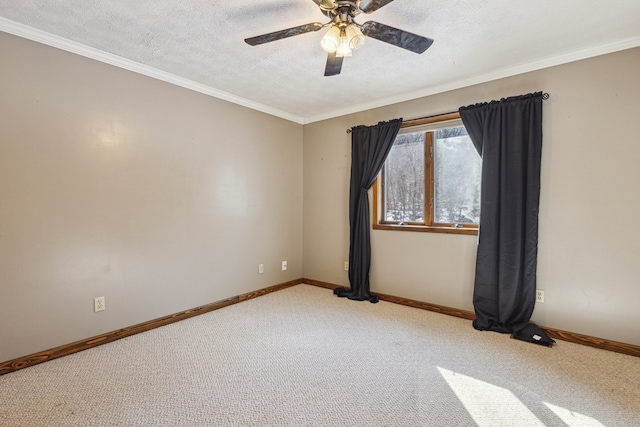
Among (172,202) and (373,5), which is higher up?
(373,5)

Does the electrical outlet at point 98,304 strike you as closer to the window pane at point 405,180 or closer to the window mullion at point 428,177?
the window pane at point 405,180

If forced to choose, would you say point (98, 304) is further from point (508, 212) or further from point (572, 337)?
point (572, 337)

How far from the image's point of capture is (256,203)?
12.6 feet

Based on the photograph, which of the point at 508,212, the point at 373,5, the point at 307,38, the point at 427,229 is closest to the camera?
the point at 373,5

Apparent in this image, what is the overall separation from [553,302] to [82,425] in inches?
133

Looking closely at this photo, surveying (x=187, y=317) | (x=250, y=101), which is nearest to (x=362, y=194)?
(x=250, y=101)

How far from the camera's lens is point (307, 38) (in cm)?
228

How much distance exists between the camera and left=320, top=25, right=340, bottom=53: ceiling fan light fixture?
1.75m

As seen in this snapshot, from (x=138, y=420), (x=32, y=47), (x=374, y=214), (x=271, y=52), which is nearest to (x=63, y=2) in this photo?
(x=32, y=47)

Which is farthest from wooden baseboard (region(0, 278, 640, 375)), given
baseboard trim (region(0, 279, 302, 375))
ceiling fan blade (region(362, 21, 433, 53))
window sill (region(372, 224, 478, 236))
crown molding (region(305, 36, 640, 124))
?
ceiling fan blade (region(362, 21, 433, 53))

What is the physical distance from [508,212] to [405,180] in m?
1.13

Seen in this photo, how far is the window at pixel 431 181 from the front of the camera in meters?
3.16

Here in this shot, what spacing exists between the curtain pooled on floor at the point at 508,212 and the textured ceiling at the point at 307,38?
431 millimetres

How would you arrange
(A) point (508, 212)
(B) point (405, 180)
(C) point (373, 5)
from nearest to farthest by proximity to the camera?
1. (C) point (373, 5)
2. (A) point (508, 212)
3. (B) point (405, 180)
